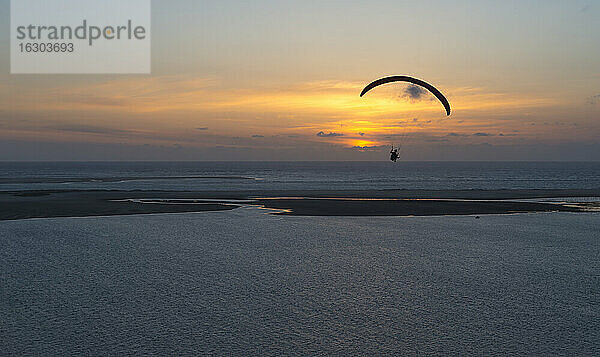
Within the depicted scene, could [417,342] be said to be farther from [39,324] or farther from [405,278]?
[39,324]

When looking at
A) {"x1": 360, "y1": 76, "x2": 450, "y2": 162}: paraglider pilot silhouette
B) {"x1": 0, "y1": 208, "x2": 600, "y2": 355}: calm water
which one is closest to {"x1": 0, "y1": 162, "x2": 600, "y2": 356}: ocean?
{"x1": 0, "y1": 208, "x2": 600, "y2": 355}: calm water

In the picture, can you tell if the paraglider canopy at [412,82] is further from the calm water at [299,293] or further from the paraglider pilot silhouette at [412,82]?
the calm water at [299,293]

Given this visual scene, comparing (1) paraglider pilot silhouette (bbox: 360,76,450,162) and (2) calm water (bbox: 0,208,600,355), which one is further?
(1) paraglider pilot silhouette (bbox: 360,76,450,162)

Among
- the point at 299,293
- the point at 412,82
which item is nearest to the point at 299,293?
the point at 299,293

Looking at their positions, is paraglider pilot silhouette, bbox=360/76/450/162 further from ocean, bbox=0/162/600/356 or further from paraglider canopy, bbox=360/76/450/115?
ocean, bbox=0/162/600/356

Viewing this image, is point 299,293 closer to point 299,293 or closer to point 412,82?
point 299,293

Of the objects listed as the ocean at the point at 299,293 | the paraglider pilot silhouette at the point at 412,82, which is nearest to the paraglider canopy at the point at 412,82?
the paraglider pilot silhouette at the point at 412,82

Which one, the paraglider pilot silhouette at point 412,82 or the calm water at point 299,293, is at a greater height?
the paraglider pilot silhouette at point 412,82
